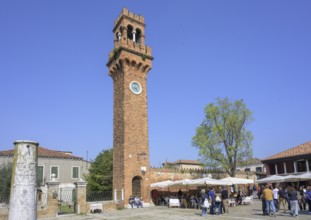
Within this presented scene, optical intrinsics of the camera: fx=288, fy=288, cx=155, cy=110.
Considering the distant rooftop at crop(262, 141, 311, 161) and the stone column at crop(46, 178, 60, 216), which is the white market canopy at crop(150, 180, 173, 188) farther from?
the distant rooftop at crop(262, 141, 311, 161)

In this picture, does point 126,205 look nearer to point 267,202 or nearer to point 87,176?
point 267,202

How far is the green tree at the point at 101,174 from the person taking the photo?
34.2 m

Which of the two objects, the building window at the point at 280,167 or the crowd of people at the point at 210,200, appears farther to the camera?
the building window at the point at 280,167

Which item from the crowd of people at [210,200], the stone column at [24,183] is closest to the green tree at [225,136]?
the crowd of people at [210,200]

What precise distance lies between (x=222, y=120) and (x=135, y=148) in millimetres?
9929

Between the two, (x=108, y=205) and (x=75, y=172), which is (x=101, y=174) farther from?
(x=108, y=205)

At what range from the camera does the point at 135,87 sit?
25.5 metres

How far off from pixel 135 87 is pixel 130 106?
2016mm

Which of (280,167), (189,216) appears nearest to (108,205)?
(189,216)

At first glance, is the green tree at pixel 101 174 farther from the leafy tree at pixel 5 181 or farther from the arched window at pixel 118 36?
the arched window at pixel 118 36

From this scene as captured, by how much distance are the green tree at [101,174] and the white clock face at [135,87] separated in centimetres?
1351

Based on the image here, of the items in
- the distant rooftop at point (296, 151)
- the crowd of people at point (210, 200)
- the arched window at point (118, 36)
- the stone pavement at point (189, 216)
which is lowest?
the stone pavement at point (189, 216)

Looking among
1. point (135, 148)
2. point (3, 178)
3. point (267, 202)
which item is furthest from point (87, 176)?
A: point (267, 202)

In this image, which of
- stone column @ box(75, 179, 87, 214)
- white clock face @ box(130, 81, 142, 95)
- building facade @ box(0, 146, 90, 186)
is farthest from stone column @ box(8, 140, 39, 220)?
building facade @ box(0, 146, 90, 186)
